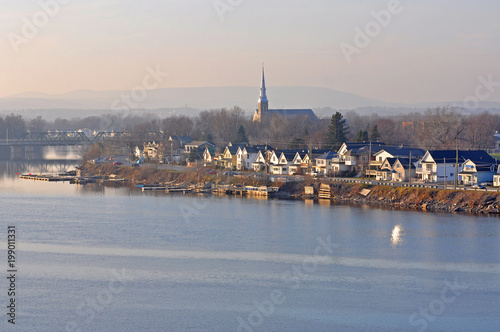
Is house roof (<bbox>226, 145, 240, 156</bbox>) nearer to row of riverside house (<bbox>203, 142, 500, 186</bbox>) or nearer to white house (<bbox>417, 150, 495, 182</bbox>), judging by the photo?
row of riverside house (<bbox>203, 142, 500, 186</bbox>)

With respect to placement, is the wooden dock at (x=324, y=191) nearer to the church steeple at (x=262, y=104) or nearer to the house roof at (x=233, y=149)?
the house roof at (x=233, y=149)

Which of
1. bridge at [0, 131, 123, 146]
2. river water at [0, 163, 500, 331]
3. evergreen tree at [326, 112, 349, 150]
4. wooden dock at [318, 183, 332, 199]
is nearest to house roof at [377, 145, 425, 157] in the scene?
wooden dock at [318, 183, 332, 199]

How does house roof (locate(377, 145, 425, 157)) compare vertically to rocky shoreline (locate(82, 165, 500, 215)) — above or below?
above

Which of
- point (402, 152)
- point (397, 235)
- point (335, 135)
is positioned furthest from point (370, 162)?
point (397, 235)

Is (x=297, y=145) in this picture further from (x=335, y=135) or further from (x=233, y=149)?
(x=233, y=149)

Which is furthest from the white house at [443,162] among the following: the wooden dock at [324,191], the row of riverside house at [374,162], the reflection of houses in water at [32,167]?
the reflection of houses in water at [32,167]

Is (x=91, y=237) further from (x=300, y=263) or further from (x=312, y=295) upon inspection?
(x=312, y=295)

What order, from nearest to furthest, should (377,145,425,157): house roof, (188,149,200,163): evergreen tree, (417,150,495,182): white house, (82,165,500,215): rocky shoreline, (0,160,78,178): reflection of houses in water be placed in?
1. (82,165,500,215): rocky shoreline
2. (417,150,495,182): white house
3. (377,145,425,157): house roof
4. (188,149,200,163): evergreen tree
5. (0,160,78,178): reflection of houses in water

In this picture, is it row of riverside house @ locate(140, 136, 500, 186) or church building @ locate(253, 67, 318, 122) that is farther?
church building @ locate(253, 67, 318, 122)
